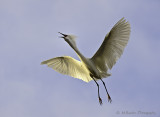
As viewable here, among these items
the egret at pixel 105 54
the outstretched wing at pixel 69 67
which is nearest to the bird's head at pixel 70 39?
the egret at pixel 105 54

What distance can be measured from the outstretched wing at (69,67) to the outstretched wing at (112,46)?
1001 mm

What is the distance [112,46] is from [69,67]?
2511 millimetres

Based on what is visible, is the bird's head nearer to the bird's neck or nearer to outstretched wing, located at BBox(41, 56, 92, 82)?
the bird's neck

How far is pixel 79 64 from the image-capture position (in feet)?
51.9

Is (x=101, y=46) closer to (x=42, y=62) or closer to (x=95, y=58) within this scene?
(x=95, y=58)

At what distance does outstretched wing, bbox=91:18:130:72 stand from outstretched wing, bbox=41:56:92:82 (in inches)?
39.4

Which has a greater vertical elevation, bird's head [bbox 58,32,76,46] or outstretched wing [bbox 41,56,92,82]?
bird's head [bbox 58,32,76,46]

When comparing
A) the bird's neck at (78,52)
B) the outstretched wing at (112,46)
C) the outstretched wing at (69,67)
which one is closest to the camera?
the outstretched wing at (112,46)

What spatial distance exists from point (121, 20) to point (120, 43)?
95cm

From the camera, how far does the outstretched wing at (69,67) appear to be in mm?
15962

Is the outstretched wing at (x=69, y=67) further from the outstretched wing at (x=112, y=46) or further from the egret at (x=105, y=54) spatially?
the outstretched wing at (x=112, y=46)

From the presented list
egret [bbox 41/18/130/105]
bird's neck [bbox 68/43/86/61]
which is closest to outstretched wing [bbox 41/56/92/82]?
egret [bbox 41/18/130/105]

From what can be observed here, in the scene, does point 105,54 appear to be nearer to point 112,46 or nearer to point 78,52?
point 112,46

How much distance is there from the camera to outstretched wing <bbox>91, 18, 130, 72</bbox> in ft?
47.3
